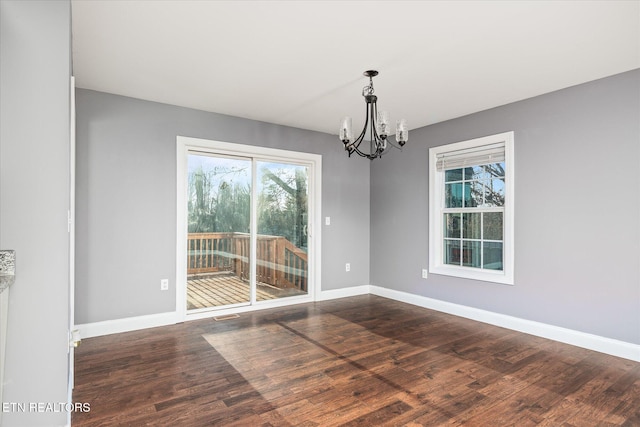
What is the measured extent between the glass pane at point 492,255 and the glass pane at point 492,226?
0.08 meters

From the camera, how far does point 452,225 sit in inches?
176

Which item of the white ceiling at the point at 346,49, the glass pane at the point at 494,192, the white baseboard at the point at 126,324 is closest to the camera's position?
the white ceiling at the point at 346,49

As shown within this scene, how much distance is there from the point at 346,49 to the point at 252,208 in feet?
8.11

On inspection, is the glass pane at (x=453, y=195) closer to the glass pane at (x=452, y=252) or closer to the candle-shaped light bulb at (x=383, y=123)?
the glass pane at (x=452, y=252)

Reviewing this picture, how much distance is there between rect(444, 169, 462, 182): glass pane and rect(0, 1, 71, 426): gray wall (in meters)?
4.05

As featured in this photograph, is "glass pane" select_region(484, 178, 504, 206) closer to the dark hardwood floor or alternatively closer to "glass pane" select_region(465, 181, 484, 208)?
"glass pane" select_region(465, 181, 484, 208)

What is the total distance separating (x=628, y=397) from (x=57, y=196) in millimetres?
3694

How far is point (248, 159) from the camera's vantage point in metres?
4.54

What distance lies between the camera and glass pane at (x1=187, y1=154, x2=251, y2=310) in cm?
412

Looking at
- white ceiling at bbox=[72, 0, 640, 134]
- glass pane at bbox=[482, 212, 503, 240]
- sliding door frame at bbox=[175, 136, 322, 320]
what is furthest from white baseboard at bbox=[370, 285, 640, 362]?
white ceiling at bbox=[72, 0, 640, 134]

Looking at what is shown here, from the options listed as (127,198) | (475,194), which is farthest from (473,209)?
(127,198)

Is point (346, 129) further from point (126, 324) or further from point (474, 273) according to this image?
point (126, 324)

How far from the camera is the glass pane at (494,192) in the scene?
3.92m

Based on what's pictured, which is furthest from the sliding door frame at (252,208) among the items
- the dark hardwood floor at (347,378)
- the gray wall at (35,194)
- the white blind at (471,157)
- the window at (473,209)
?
the gray wall at (35,194)
